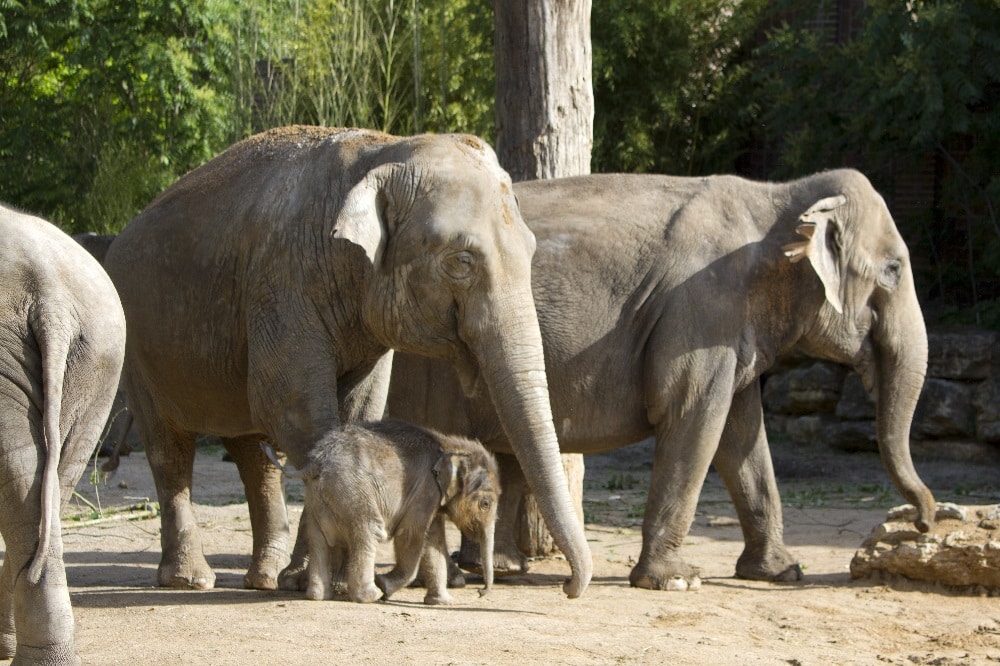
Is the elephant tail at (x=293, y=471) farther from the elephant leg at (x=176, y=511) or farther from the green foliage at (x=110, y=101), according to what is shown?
the green foliage at (x=110, y=101)

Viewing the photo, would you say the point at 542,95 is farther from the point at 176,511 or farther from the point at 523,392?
the point at 176,511

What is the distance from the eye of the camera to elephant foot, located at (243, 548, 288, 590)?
714 cm

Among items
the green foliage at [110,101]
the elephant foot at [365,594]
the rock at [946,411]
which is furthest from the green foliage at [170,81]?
the elephant foot at [365,594]

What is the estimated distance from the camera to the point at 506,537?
7.66 m

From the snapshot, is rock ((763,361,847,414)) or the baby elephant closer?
the baby elephant

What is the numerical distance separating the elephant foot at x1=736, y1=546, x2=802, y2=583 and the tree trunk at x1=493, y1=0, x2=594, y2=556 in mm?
1262

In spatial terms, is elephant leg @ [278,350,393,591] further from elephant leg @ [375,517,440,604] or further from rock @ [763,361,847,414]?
rock @ [763,361,847,414]

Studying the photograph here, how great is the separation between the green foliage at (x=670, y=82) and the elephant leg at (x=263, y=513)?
963cm

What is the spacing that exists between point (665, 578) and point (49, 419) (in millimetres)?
3682

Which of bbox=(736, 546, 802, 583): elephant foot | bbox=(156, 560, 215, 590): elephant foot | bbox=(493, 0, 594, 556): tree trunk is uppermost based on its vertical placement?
bbox=(493, 0, 594, 556): tree trunk

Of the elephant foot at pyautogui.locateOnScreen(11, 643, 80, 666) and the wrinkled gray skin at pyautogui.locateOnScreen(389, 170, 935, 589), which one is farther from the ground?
the wrinkled gray skin at pyautogui.locateOnScreen(389, 170, 935, 589)

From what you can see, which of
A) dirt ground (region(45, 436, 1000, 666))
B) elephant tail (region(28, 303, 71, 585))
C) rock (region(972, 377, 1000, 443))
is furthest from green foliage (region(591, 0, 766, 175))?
elephant tail (region(28, 303, 71, 585))

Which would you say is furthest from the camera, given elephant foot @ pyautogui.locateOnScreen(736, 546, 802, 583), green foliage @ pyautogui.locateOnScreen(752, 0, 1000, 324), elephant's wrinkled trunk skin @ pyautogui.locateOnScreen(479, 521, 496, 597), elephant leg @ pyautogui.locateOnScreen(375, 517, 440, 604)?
green foliage @ pyautogui.locateOnScreen(752, 0, 1000, 324)

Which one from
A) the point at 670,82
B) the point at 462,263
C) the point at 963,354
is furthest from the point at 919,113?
the point at 462,263
